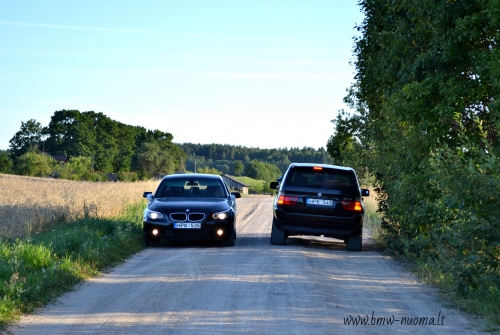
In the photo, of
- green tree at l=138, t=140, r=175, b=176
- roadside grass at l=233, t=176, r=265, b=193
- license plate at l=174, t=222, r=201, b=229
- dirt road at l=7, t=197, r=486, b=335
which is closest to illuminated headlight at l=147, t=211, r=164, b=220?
license plate at l=174, t=222, r=201, b=229

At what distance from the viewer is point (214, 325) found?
7219 millimetres

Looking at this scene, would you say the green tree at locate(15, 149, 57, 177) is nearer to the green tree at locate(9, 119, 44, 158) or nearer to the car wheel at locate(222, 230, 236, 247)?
the green tree at locate(9, 119, 44, 158)

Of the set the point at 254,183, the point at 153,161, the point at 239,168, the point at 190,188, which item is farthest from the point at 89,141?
the point at 190,188

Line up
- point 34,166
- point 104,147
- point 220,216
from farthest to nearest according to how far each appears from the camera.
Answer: point 104,147, point 34,166, point 220,216

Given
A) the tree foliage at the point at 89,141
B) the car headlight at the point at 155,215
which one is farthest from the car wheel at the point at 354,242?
the tree foliage at the point at 89,141

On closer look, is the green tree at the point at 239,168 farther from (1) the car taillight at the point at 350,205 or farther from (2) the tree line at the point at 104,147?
(1) the car taillight at the point at 350,205

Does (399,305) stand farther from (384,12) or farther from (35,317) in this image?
(384,12)

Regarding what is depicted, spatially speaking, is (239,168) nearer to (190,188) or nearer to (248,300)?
(190,188)

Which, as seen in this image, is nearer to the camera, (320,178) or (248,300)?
(248,300)

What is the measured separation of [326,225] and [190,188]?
3629 mm

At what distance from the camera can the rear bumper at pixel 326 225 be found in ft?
49.9

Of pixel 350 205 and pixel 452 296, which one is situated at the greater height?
pixel 350 205

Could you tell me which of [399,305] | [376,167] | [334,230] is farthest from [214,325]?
[376,167]

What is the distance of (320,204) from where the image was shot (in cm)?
1524
